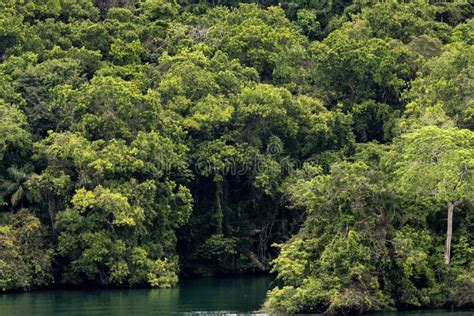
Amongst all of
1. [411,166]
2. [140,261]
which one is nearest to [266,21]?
[140,261]

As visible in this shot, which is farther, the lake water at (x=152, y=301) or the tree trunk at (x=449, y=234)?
the lake water at (x=152, y=301)

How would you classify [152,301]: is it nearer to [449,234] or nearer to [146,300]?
[146,300]

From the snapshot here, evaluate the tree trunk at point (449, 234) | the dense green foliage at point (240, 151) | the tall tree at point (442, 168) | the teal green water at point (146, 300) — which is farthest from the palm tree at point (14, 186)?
the tree trunk at point (449, 234)

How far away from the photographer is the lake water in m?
40.9

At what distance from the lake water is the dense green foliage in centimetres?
123

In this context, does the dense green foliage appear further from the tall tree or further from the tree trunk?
the tree trunk

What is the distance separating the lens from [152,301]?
44.4m

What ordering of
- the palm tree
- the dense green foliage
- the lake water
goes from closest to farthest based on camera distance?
the dense green foliage
the lake water
the palm tree

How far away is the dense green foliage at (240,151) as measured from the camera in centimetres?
4028

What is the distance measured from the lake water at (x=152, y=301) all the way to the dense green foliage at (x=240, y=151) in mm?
1228

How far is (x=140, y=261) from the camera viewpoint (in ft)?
162

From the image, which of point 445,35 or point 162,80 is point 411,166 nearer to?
point 162,80

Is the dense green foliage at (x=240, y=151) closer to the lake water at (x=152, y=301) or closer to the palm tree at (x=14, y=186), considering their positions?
the palm tree at (x=14, y=186)

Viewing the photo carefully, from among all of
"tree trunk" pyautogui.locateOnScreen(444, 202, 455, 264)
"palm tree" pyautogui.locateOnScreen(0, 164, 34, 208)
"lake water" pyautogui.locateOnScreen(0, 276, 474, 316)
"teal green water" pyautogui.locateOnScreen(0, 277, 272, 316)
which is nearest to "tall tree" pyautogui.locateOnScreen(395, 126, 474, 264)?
"tree trunk" pyautogui.locateOnScreen(444, 202, 455, 264)
